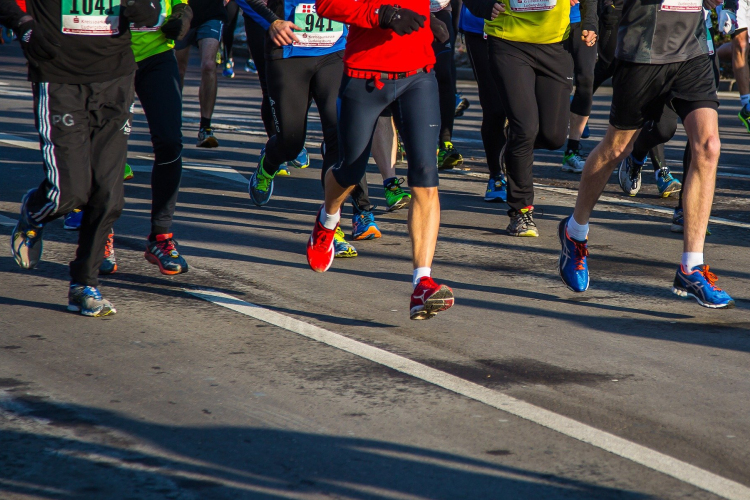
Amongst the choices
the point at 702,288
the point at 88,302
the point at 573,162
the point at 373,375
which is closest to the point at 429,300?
the point at 373,375

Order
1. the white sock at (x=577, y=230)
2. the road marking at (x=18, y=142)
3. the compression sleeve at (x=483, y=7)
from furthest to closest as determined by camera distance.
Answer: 1. the road marking at (x=18, y=142)
2. the compression sleeve at (x=483, y=7)
3. the white sock at (x=577, y=230)

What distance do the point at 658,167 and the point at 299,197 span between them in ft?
10.1

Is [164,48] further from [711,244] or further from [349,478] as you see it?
[711,244]

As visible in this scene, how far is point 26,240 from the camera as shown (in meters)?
5.03

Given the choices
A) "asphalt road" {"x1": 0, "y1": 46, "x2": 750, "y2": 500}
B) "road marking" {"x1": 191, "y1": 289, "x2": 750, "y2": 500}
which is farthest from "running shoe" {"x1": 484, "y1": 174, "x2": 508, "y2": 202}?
"road marking" {"x1": 191, "y1": 289, "x2": 750, "y2": 500}

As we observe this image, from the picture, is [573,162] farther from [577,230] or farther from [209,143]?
[577,230]

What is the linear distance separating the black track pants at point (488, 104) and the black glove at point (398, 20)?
10.2 ft

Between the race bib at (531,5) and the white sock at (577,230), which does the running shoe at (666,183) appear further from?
the white sock at (577,230)

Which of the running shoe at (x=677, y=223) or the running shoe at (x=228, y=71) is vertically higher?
the running shoe at (x=677, y=223)

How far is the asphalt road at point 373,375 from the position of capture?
3.14m

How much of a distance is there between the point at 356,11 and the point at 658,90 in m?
1.75

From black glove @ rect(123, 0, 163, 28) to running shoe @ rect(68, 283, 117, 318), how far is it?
131 cm

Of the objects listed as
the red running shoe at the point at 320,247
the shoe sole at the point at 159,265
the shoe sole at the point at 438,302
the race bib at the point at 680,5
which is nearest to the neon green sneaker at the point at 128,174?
the shoe sole at the point at 159,265

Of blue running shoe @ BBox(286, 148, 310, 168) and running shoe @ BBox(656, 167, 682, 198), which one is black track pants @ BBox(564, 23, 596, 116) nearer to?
running shoe @ BBox(656, 167, 682, 198)
